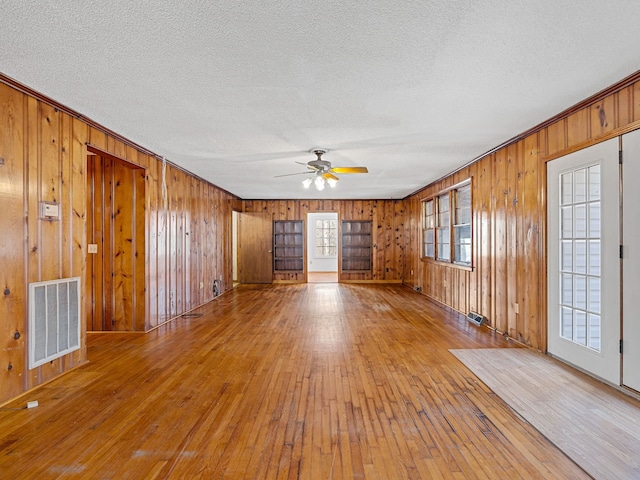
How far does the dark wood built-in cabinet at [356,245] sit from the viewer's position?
9531 millimetres

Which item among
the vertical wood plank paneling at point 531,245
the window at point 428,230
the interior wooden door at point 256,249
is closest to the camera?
the vertical wood plank paneling at point 531,245

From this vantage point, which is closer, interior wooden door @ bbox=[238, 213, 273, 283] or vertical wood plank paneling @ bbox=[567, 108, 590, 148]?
vertical wood plank paneling @ bbox=[567, 108, 590, 148]

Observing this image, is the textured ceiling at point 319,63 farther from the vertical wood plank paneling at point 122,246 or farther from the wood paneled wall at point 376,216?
the wood paneled wall at point 376,216

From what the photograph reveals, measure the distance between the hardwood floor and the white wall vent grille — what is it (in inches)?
10.8

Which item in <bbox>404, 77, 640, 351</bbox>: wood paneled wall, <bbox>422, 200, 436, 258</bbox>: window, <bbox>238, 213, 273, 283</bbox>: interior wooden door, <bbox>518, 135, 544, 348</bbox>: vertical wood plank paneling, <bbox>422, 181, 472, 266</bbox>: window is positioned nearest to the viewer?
<bbox>404, 77, 640, 351</bbox>: wood paneled wall

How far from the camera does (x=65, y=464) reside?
1.80 m

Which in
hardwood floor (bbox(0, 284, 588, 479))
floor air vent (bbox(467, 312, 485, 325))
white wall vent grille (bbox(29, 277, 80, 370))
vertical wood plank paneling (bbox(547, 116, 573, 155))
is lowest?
hardwood floor (bbox(0, 284, 588, 479))

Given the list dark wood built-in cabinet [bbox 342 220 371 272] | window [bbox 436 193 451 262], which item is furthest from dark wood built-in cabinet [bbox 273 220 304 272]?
window [bbox 436 193 451 262]

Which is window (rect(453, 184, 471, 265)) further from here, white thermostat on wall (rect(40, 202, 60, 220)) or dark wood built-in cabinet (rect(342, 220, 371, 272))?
white thermostat on wall (rect(40, 202, 60, 220))

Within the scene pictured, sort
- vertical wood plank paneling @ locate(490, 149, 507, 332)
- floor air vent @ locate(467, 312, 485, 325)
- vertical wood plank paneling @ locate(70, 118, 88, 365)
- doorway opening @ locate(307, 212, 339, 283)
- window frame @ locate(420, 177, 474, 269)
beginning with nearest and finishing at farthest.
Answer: vertical wood plank paneling @ locate(70, 118, 88, 365), vertical wood plank paneling @ locate(490, 149, 507, 332), floor air vent @ locate(467, 312, 485, 325), window frame @ locate(420, 177, 474, 269), doorway opening @ locate(307, 212, 339, 283)

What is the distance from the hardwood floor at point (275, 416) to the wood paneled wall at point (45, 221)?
464 millimetres

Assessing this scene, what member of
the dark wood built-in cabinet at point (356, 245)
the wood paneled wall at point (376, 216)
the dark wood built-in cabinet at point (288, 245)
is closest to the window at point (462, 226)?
the wood paneled wall at point (376, 216)

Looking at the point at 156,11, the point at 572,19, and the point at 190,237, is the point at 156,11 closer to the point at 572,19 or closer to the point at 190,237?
the point at 572,19

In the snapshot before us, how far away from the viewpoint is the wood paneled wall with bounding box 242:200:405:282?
31.0 ft
